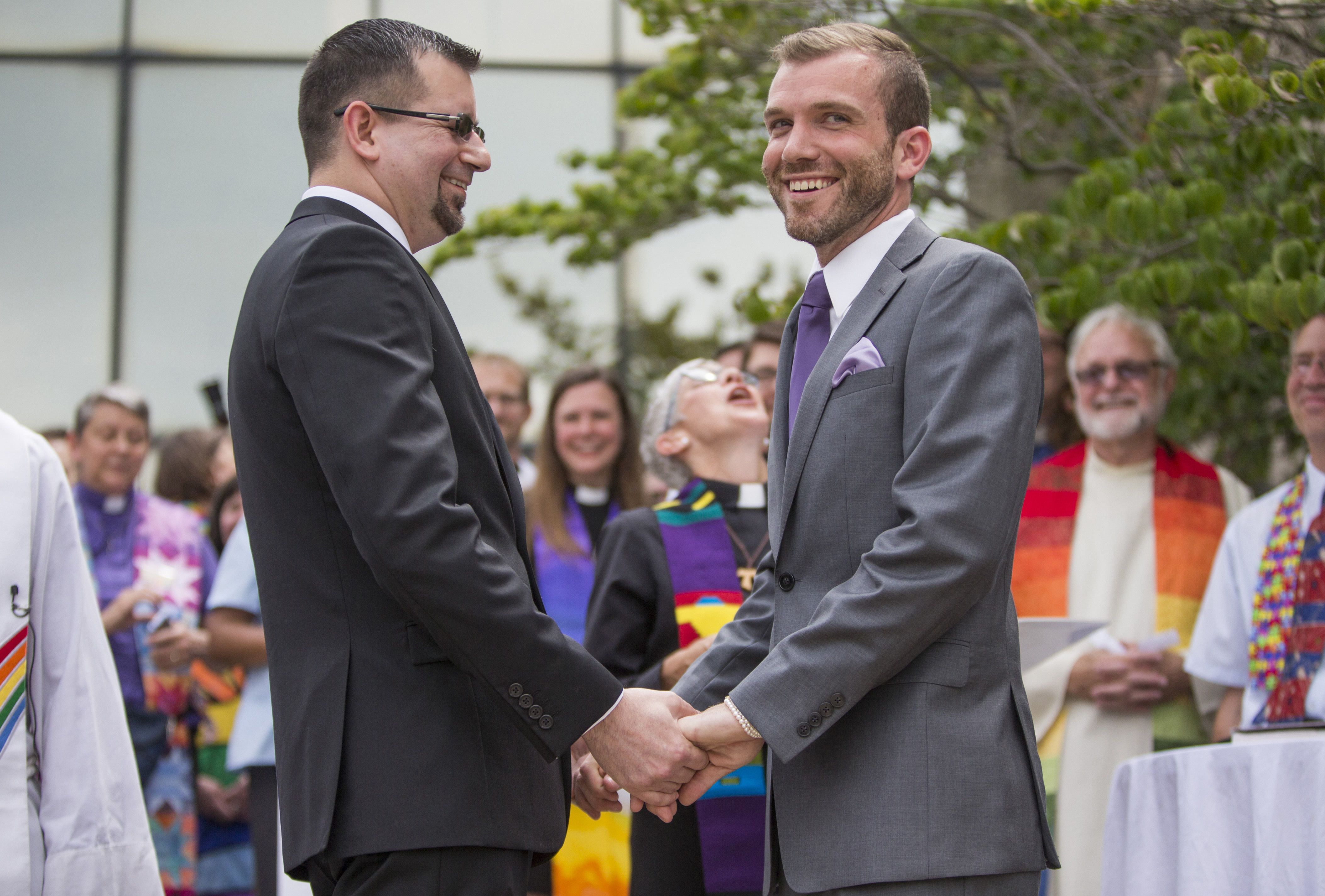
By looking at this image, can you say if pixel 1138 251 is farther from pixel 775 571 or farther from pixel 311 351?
pixel 311 351

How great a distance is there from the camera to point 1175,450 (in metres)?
4.66

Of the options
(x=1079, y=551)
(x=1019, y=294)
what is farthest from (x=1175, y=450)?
(x=1019, y=294)

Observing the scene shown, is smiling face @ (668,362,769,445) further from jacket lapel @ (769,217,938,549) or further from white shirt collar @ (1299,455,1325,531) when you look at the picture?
white shirt collar @ (1299,455,1325,531)

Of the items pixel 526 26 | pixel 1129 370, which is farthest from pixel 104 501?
pixel 526 26

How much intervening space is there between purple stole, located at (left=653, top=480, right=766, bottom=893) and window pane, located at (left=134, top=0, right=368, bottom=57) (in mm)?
6903

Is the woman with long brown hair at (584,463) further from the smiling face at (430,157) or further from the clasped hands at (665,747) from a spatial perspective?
the smiling face at (430,157)

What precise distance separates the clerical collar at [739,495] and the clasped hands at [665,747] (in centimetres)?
116

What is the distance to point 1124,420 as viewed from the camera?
14.9 feet

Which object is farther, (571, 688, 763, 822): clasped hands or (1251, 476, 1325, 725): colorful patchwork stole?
(1251, 476, 1325, 725): colorful patchwork stole

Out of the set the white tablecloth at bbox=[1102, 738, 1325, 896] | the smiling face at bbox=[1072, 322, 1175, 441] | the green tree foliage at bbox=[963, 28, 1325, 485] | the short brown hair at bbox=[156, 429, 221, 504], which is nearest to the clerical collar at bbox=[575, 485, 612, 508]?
the green tree foliage at bbox=[963, 28, 1325, 485]

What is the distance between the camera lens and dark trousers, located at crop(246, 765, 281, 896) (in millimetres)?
4328

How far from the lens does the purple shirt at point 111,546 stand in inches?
207

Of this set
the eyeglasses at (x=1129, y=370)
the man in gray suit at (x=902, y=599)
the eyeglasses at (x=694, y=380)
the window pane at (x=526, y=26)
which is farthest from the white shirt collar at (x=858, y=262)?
the window pane at (x=526, y=26)

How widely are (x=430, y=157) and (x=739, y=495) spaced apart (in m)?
1.53
